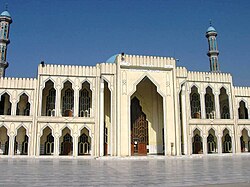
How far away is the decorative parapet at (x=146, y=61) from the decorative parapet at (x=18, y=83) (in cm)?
980

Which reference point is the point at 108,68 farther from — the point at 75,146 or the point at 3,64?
the point at 3,64

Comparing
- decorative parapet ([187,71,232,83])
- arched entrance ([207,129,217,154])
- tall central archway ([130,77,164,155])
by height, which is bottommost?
arched entrance ([207,129,217,154])

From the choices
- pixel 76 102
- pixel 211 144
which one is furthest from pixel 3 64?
pixel 211 144

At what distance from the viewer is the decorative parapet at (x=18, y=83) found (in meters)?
28.6

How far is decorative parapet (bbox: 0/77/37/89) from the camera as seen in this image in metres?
28.6

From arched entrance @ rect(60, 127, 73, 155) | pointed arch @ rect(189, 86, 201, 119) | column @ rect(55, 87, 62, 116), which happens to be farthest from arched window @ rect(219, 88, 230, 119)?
column @ rect(55, 87, 62, 116)

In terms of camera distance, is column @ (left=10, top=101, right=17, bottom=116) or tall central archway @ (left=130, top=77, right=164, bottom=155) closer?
column @ (left=10, top=101, right=17, bottom=116)

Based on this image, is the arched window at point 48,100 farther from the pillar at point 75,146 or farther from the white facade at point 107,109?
the pillar at point 75,146

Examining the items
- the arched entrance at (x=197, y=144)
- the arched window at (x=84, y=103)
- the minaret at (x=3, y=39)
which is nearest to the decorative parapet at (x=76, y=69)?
the arched window at (x=84, y=103)

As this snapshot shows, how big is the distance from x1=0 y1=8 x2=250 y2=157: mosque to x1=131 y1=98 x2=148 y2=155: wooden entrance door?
0.12m

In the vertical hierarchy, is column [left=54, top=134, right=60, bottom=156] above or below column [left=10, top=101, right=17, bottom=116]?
below

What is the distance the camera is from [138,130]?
30922mm

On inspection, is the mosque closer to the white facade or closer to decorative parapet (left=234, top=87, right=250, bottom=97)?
the white facade

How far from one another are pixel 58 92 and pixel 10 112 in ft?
22.2
